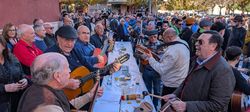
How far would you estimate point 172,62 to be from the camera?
469 cm

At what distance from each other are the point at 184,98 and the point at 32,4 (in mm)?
10006

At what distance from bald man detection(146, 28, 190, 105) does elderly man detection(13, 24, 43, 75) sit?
179 cm

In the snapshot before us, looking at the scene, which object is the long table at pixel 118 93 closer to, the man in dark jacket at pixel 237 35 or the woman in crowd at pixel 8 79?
the woman in crowd at pixel 8 79

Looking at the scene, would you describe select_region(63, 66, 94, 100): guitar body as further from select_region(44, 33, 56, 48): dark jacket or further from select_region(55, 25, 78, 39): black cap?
select_region(44, 33, 56, 48): dark jacket

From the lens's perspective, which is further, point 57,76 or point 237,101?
point 237,101

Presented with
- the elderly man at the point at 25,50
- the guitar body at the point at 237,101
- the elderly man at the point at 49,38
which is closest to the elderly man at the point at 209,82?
the guitar body at the point at 237,101

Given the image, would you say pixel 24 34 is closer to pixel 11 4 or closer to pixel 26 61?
pixel 26 61

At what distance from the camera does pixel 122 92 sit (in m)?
4.51

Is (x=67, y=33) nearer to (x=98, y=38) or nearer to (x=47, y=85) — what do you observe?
(x=47, y=85)

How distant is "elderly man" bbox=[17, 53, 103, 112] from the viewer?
2.02 metres

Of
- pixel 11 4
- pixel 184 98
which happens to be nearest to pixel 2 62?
pixel 184 98

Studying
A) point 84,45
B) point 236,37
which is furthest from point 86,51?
point 236,37

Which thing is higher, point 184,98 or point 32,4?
point 32,4

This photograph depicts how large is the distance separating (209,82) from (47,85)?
1.72 m
